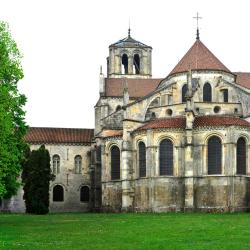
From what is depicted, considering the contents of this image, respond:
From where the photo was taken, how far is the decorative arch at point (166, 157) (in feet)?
189

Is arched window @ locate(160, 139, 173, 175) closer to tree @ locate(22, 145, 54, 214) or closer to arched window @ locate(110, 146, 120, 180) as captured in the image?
arched window @ locate(110, 146, 120, 180)

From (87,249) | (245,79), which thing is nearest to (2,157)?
(87,249)

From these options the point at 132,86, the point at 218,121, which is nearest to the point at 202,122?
the point at 218,121

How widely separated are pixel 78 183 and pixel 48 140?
6.59 m

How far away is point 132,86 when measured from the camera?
77.8 metres

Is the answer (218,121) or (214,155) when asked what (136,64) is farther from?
(214,155)

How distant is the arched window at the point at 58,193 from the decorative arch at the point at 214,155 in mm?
25831

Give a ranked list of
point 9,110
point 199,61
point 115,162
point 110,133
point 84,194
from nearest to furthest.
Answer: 1. point 9,110
2. point 115,162
3. point 110,133
4. point 199,61
5. point 84,194

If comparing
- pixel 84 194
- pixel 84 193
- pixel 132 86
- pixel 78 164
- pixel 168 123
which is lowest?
pixel 84 194

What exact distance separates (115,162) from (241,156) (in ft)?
46.1

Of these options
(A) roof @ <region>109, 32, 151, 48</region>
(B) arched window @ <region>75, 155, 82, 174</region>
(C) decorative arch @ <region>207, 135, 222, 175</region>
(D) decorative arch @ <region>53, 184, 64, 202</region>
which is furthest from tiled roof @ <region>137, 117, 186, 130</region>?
(A) roof @ <region>109, 32, 151, 48</region>

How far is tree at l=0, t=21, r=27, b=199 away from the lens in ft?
110

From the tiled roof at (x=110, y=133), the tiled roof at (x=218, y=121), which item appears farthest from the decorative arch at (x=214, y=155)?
the tiled roof at (x=110, y=133)

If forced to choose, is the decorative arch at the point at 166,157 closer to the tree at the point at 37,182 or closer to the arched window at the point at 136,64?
the tree at the point at 37,182
